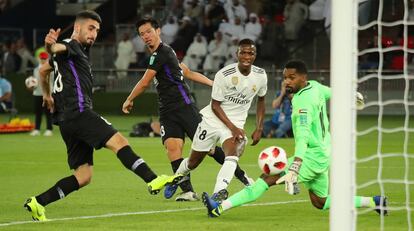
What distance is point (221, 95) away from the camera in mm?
12570

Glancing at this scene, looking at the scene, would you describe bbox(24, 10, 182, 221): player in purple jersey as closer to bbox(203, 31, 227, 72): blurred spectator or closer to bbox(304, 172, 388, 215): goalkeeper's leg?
bbox(304, 172, 388, 215): goalkeeper's leg

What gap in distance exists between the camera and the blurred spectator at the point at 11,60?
36312mm

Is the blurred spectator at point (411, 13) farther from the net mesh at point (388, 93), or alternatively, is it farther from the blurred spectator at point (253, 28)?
the blurred spectator at point (253, 28)

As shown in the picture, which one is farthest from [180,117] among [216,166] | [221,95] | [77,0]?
[77,0]

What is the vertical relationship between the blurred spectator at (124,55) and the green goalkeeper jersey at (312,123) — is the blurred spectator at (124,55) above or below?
above

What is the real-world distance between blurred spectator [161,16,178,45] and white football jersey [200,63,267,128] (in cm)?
2246

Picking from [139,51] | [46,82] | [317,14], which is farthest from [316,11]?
[46,82]

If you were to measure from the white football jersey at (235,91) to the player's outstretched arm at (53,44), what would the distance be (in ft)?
7.54

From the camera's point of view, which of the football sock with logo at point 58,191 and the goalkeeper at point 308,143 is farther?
the football sock with logo at point 58,191

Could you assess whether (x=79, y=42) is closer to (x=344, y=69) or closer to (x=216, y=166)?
(x=344, y=69)

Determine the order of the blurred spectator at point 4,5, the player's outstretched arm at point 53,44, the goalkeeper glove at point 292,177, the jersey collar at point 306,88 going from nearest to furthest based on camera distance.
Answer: the goalkeeper glove at point 292,177 < the player's outstretched arm at point 53,44 < the jersey collar at point 306,88 < the blurred spectator at point 4,5

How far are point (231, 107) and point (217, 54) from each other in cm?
2095

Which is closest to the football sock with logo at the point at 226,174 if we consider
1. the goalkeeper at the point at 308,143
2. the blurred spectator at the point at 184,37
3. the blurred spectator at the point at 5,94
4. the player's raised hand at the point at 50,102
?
the goalkeeper at the point at 308,143

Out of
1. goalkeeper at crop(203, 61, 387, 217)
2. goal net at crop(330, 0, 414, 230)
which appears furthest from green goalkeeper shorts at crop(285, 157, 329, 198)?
goal net at crop(330, 0, 414, 230)
